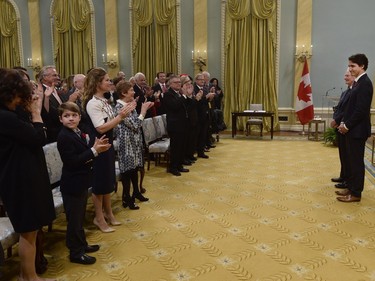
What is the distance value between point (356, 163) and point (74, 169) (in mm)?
3213

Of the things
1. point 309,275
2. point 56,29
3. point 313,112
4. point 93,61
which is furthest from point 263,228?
point 56,29

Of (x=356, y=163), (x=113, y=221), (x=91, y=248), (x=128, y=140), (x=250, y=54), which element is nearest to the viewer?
(x=91, y=248)

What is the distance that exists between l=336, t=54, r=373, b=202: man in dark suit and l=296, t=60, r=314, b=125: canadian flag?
541 cm

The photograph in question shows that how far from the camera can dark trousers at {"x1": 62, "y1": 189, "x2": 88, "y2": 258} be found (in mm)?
2857

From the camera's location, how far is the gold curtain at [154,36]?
11008mm

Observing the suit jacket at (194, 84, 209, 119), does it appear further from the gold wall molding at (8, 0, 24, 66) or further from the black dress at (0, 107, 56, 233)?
the gold wall molding at (8, 0, 24, 66)

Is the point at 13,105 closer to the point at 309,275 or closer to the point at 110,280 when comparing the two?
the point at 110,280

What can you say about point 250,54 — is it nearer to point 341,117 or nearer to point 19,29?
point 341,117

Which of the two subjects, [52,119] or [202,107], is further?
[202,107]

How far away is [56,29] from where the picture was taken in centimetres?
1202

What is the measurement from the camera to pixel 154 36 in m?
11.2

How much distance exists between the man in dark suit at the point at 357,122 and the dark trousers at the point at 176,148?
2445 mm

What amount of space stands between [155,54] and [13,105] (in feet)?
30.8

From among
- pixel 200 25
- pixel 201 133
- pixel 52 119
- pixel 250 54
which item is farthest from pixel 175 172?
pixel 200 25
